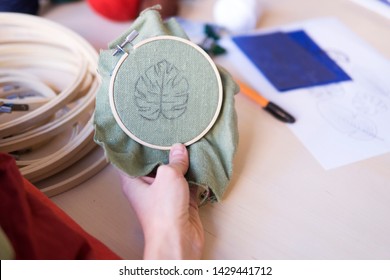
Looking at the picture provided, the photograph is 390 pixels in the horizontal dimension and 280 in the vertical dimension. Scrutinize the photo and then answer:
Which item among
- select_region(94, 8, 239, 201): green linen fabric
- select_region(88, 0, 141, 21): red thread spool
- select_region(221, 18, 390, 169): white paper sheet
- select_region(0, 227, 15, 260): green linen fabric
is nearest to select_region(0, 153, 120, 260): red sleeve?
select_region(0, 227, 15, 260): green linen fabric

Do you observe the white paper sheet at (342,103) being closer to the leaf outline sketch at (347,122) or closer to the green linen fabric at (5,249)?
the leaf outline sketch at (347,122)

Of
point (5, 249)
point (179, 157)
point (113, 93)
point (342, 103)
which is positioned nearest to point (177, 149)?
point (179, 157)

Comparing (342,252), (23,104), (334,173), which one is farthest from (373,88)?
(23,104)

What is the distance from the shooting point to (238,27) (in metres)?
0.81

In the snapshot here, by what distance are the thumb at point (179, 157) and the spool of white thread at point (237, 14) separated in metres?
0.41

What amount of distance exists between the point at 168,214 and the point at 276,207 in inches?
6.4

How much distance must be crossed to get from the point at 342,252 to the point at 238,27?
0.53m

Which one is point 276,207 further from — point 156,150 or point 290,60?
point 290,60

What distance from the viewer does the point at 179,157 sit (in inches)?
19.5

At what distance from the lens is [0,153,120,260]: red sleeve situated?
1.20 ft

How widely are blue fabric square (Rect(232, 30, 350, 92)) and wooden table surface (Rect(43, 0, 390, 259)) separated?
121 mm

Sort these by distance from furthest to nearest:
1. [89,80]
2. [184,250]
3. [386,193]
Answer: [89,80]
[386,193]
[184,250]

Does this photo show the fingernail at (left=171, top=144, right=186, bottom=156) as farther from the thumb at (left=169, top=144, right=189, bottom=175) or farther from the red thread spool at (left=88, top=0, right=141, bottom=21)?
the red thread spool at (left=88, top=0, right=141, bottom=21)
